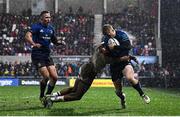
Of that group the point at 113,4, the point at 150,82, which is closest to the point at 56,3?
the point at 113,4

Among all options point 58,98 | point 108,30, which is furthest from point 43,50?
point 108,30

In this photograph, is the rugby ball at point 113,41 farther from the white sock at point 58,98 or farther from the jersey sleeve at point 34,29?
the jersey sleeve at point 34,29

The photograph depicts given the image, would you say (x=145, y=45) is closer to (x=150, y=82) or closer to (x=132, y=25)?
(x=132, y=25)

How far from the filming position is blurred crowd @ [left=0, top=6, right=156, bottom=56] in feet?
142

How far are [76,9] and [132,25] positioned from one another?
979cm

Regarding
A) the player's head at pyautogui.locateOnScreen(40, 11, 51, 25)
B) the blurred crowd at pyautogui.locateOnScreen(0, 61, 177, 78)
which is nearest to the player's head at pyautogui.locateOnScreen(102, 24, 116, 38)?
the player's head at pyautogui.locateOnScreen(40, 11, 51, 25)

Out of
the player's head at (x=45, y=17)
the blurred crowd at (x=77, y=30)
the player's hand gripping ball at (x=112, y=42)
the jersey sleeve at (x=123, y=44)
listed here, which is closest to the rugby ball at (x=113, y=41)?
the player's hand gripping ball at (x=112, y=42)

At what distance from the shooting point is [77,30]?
46.7 m

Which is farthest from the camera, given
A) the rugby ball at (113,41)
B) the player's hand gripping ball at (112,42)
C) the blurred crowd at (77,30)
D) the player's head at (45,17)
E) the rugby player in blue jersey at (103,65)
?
the blurred crowd at (77,30)

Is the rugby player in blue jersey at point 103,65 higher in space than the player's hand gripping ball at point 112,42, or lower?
lower

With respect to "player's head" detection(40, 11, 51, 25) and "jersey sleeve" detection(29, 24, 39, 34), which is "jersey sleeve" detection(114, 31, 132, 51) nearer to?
"player's head" detection(40, 11, 51, 25)

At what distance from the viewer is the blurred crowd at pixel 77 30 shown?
43.3 meters

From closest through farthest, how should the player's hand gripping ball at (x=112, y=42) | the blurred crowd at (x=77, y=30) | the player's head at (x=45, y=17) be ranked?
the player's hand gripping ball at (x=112, y=42), the player's head at (x=45, y=17), the blurred crowd at (x=77, y=30)

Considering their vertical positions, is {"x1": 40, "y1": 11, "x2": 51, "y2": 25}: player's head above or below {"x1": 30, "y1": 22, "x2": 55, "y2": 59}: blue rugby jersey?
above
